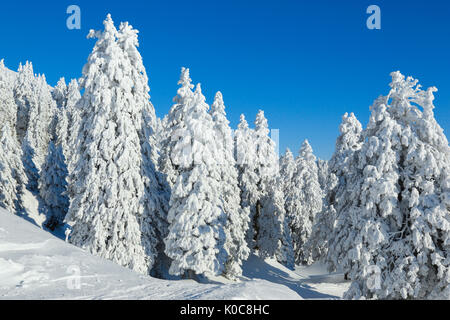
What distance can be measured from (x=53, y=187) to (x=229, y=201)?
20042 millimetres

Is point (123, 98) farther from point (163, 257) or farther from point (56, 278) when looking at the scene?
point (56, 278)

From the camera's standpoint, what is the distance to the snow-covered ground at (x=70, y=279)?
5.62 metres

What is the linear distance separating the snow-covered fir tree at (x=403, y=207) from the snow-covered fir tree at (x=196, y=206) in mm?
7910

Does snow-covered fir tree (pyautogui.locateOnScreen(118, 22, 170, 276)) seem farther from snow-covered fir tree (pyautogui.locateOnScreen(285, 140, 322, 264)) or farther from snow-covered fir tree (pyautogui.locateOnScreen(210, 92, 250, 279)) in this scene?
snow-covered fir tree (pyautogui.locateOnScreen(285, 140, 322, 264))

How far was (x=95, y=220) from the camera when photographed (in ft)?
59.5

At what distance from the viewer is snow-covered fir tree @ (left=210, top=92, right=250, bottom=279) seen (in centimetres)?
2517

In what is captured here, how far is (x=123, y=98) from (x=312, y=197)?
38.3 meters

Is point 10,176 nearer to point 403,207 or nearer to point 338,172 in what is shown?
point 338,172

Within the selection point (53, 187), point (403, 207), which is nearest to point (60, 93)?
point (53, 187)

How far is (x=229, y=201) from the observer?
88.9ft

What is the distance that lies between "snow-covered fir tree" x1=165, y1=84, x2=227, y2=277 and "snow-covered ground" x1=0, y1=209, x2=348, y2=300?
11883 mm

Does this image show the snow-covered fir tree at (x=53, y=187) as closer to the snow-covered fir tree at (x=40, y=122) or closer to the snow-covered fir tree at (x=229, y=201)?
the snow-covered fir tree at (x=229, y=201)

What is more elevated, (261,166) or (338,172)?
(261,166)
